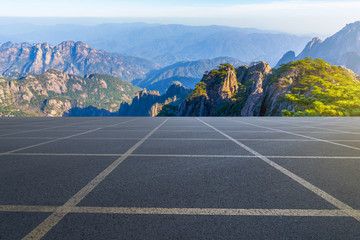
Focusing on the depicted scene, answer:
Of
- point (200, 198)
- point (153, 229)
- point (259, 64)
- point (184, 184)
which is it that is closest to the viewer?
point (153, 229)

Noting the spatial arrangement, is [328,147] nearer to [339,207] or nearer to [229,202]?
[339,207]

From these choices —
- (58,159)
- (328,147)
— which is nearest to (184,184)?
(58,159)

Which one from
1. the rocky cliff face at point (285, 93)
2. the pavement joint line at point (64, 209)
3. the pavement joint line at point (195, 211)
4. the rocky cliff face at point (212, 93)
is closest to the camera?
the pavement joint line at point (64, 209)

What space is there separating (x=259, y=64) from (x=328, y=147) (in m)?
109

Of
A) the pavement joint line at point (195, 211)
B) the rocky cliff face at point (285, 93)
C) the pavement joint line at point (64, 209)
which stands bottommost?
the pavement joint line at point (64, 209)

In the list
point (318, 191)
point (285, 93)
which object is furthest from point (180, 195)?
point (285, 93)

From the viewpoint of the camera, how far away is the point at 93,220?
2607mm

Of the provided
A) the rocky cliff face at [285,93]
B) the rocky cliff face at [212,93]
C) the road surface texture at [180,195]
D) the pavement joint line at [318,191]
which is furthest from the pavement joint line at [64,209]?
the rocky cliff face at [212,93]

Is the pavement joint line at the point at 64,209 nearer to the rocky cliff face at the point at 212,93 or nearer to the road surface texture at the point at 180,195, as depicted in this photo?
the road surface texture at the point at 180,195

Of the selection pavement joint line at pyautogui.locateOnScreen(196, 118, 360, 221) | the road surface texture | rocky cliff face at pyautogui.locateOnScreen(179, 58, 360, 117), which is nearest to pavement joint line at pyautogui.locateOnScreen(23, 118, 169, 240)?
the road surface texture

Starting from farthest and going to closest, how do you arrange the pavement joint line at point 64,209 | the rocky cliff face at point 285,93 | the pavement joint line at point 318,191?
the rocky cliff face at point 285,93, the pavement joint line at point 318,191, the pavement joint line at point 64,209

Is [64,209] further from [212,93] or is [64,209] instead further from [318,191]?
[212,93]

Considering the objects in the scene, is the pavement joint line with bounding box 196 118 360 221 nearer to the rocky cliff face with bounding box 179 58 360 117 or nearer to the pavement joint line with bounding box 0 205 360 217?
the pavement joint line with bounding box 0 205 360 217

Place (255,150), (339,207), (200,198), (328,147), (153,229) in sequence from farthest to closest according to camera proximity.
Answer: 1. (328,147)
2. (255,150)
3. (200,198)
4. (339,207)
5. (153,229)
